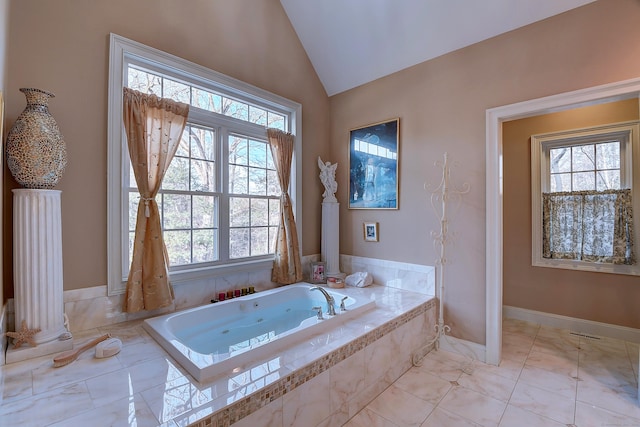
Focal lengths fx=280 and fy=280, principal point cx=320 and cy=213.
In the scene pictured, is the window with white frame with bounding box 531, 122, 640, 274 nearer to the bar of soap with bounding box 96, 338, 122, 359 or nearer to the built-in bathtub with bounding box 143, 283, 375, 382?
the built-in bathtub with bounding box 143, 283, 375, 382

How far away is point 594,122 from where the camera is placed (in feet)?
10.2

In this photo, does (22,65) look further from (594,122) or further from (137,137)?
(594,122)

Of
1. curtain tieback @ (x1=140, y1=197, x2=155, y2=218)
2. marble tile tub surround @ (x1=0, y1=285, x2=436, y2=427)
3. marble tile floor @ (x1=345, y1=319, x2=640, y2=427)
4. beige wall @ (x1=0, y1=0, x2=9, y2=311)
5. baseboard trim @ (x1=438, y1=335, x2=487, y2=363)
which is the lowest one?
marble tile floor @ (x1=345, y1=319, x2=640, y2=427)

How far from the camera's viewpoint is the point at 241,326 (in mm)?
2490

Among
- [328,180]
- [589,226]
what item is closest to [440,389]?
[328,180]

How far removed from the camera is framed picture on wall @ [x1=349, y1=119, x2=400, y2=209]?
3.14 m

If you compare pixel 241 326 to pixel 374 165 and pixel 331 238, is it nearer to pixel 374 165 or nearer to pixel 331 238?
pixel 331 238

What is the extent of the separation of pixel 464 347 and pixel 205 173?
9.73ft

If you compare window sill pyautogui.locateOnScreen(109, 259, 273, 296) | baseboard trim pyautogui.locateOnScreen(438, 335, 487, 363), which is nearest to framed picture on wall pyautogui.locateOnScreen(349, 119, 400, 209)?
window sill pyautogui.locateOnScreen(109, 259, 273, 296)

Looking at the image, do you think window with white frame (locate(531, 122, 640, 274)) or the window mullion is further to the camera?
window with white frame (locate(531, 122, 640, 274))

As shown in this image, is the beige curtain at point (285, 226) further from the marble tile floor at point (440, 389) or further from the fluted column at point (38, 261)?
the fluted column at point (38, 261)

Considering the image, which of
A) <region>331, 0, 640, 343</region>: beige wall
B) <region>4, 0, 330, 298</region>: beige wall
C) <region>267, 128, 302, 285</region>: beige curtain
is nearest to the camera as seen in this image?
<region>4, 0, 330, 298</region>: beige wall

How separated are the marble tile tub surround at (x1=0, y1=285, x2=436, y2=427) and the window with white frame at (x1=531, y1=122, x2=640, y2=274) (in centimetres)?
264

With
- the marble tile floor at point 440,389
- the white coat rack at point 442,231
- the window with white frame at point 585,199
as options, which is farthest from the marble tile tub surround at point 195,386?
the window with white frame at point 585,199
